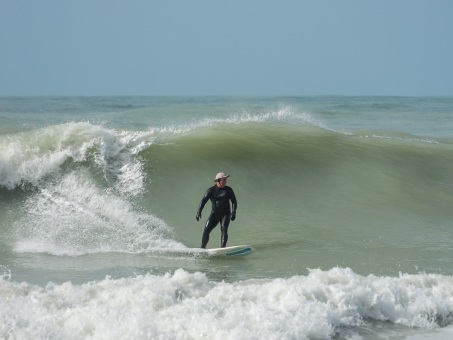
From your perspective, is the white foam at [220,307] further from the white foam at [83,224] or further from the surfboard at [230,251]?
the white foam at [83,224]

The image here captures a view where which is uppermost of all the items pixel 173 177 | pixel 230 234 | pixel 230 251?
pixel 173 177

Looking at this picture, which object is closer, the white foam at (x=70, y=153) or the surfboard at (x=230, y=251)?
the surfboard at (x=230, y=251)

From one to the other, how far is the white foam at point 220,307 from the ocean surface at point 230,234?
0.07 feet

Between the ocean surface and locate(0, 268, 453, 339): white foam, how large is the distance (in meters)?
0.02

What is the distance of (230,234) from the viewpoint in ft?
40.2

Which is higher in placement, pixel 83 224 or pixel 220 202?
pixel 220 202

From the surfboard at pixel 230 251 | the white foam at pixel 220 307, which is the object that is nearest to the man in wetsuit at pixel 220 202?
the surfboard at pixel 230 251

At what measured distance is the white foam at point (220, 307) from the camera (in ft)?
21.4

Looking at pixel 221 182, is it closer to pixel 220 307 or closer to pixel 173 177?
pixel 220 307

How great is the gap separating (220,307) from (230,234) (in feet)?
16.6

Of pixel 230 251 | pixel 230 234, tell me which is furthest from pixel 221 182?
pixel 230 234

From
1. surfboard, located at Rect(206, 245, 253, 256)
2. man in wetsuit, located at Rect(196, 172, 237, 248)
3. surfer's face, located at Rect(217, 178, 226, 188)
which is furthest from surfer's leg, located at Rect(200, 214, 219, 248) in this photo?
surfer's face, located at Rect(217, 178, 226, 188)

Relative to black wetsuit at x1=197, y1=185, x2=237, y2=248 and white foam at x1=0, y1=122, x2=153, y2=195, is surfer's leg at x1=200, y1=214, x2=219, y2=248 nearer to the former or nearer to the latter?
black wetsuit at x1=197, y1=185, x2=237, y2=248

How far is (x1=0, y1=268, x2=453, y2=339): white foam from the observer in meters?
6.52
